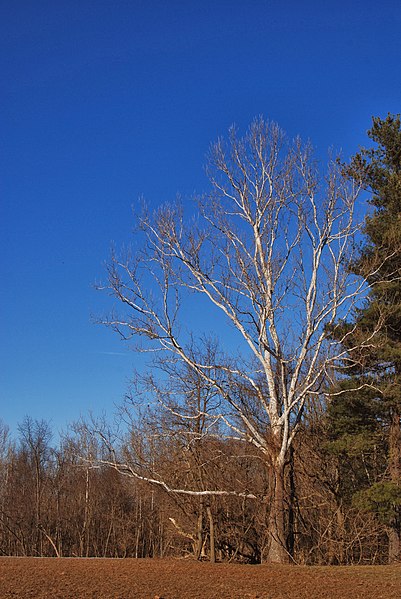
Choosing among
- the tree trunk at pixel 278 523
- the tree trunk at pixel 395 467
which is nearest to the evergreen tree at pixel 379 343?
the tree trunk at pixel 395 467

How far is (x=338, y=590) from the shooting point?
31.1 feet

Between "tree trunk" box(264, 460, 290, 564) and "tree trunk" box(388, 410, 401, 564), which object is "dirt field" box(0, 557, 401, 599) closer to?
"tree trunk" box(264, 460, 290, 564)

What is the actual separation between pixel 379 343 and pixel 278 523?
4862 millimetres

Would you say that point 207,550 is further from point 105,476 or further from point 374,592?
point 105,476

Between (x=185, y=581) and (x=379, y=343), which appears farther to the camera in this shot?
(x=379, y=343)

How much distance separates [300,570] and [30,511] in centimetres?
2976

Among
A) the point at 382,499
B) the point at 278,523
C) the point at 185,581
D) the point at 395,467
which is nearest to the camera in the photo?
the point at 185,581

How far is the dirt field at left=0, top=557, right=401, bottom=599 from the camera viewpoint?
8688 mm

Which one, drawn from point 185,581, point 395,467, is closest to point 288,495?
point 395,467

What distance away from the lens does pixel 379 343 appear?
1472 cm

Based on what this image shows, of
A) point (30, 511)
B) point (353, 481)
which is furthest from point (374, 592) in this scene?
point (30, 511)

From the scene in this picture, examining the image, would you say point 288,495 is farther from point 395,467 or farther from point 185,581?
point 185,581

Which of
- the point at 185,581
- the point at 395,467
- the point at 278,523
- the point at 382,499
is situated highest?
the point at 395,467

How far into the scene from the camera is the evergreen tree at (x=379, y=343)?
14672mm
